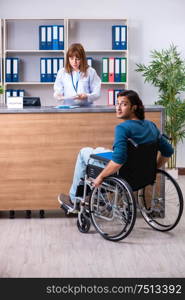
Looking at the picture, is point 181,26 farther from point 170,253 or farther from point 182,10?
point 170,253

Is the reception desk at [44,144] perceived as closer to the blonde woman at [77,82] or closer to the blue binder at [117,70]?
the blonde woman at [77,82]

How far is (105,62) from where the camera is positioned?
23.8 ft

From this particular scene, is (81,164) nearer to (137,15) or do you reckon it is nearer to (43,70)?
(43,70)

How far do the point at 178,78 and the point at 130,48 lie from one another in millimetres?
723

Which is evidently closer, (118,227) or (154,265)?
(154,265)

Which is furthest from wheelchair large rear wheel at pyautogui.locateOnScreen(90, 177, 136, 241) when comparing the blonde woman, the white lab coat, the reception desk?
the white lab coat

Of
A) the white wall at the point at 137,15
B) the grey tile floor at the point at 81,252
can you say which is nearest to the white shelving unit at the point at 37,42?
the white wall at the point at 137,15

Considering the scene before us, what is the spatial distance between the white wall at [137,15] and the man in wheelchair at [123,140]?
10.1 ft

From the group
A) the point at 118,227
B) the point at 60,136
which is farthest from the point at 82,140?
the point at 118,227

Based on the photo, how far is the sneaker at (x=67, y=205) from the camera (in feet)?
15.4

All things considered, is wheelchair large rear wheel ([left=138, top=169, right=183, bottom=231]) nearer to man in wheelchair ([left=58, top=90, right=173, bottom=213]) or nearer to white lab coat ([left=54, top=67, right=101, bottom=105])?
man in wheelchair ([left=58, top=90, right=173, bottom=213])

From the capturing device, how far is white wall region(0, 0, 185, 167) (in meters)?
7.38

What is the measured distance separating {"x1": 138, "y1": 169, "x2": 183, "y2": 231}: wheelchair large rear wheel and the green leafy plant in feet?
6.19

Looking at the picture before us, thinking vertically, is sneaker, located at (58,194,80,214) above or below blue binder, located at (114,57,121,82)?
below
